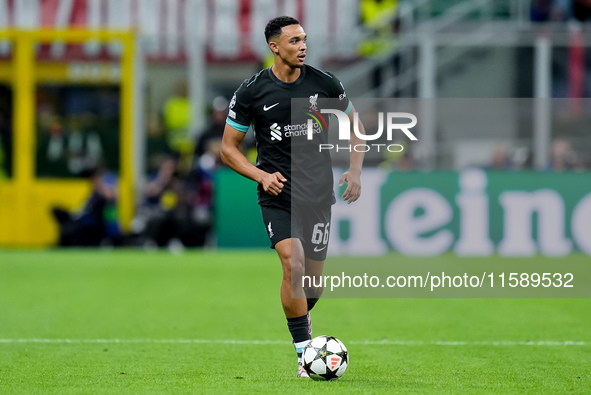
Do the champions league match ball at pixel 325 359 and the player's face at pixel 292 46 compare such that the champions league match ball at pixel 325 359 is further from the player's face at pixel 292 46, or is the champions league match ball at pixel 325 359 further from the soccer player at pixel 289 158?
the player's face at pixel 292 46

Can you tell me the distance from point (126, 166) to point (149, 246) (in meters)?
1.73

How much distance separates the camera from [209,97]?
1905 cm

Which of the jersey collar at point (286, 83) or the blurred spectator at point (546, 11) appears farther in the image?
the blurred spectator at point (546, 11)

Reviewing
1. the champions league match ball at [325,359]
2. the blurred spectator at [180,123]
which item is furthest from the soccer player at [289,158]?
the blurred spectator at [180,123]

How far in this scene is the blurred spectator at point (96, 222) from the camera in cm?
1692

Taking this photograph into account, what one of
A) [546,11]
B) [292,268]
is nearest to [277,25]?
[292,268]

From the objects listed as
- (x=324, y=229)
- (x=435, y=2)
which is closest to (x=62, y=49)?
(x=435, y=2)

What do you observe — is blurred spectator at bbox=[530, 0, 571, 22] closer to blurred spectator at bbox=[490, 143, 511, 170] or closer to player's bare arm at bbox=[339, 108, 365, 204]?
blurred spectator at bbox=[490, 143, 511, 170]

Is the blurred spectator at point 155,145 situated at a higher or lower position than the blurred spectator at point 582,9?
lower

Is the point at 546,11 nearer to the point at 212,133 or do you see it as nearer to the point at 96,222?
the point at 212,133

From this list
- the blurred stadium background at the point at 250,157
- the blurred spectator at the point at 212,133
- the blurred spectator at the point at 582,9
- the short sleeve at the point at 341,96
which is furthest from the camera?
the blurred spectator at the point at 582,9

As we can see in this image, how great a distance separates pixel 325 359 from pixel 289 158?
1.26 m

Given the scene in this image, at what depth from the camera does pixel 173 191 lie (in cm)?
1700

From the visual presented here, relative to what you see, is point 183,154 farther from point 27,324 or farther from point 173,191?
point 27,324
